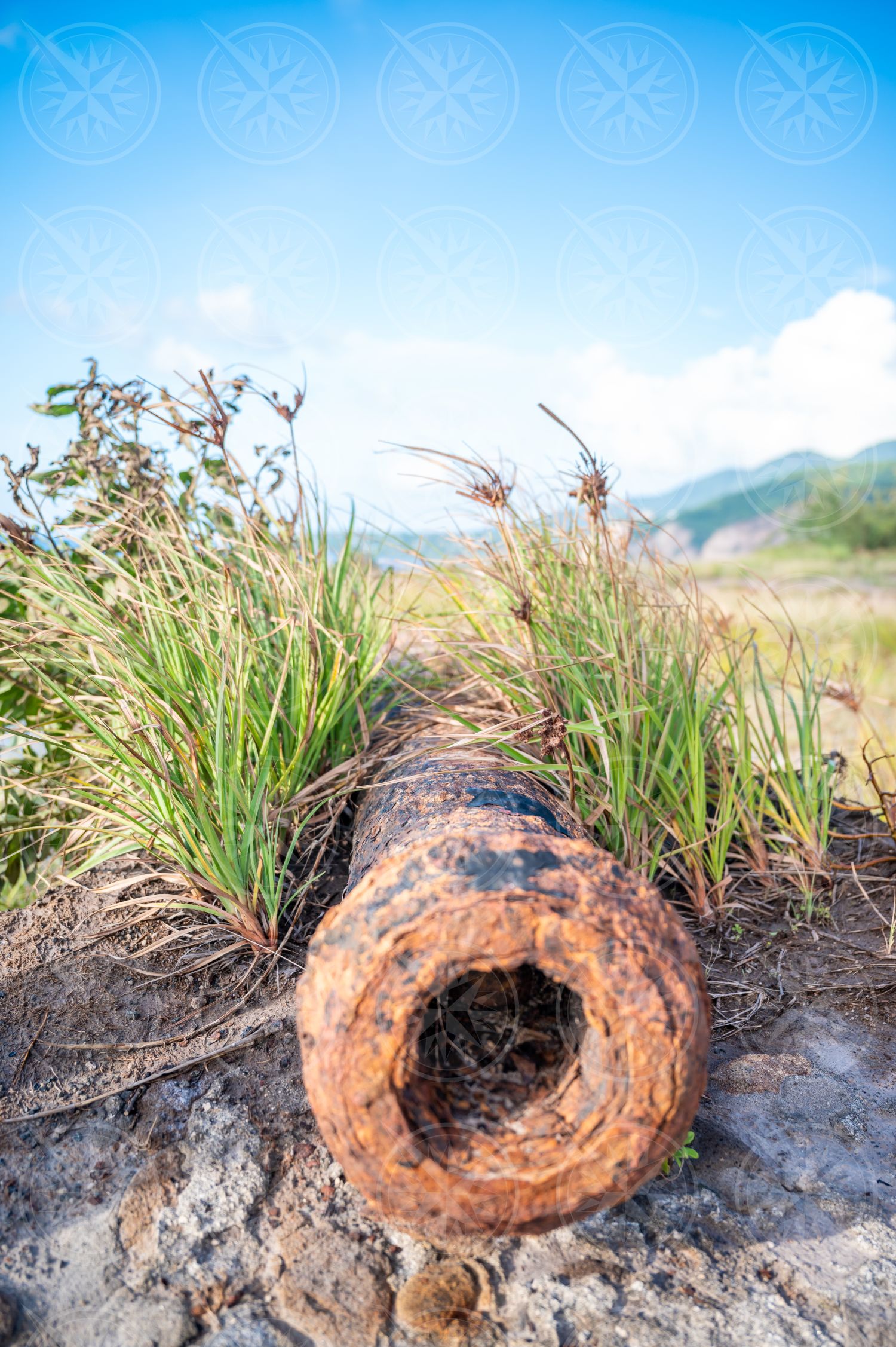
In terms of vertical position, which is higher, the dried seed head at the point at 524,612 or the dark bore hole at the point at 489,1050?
the dried seed head at the point at 524,612

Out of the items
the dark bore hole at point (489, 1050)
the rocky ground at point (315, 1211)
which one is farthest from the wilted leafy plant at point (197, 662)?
the dark bore hole at point (489, 1050)

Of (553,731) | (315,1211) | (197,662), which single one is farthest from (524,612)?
(315,1211)

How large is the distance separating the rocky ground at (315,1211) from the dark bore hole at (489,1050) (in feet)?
0.72

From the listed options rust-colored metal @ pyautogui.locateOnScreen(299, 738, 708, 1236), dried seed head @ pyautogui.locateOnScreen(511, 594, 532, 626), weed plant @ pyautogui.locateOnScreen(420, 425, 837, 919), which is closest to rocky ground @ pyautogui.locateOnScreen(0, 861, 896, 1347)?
rust-colored metal @ pyautogui.locateOnScreen(299, 738, 708, 1236)

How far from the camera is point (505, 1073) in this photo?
144 cm

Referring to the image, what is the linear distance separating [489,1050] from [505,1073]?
0.07m

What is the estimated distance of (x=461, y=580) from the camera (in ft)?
10.4

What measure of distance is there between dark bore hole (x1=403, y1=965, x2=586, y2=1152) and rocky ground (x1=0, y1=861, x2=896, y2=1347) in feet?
0.72

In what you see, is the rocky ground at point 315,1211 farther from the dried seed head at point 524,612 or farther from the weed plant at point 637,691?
the dried seed head at point 524,612

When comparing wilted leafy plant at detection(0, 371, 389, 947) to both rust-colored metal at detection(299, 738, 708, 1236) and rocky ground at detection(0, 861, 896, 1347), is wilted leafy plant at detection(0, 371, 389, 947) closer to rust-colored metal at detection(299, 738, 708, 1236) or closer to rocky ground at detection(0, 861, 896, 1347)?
rocky ground at detection(0, 861, 896, 1347)

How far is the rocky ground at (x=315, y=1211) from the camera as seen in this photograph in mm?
1410

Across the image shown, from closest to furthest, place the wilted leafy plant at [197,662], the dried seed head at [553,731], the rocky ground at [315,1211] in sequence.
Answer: the rocky ground at [315,1211]
the dried seed head at [553,731]
the wilted leafy plant at [197,662]

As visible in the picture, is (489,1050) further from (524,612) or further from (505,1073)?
(524,612)

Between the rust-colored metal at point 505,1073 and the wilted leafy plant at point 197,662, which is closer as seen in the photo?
the rust-colored metal at point 505,1073
